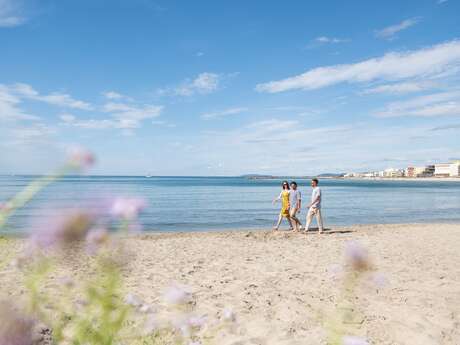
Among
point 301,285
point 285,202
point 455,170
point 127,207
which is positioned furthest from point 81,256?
point 455,170

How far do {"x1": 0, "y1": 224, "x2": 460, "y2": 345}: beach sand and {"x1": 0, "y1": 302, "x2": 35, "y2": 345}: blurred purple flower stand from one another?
0.38 metres

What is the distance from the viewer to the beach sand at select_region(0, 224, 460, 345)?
4.55m

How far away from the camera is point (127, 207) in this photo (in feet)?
3.25

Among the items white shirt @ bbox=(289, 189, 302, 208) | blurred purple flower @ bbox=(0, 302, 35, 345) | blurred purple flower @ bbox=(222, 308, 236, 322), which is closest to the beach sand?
blurred purple flower @ bbox=(222, 308, 236, 322)

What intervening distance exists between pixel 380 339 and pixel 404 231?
11255 millimetres

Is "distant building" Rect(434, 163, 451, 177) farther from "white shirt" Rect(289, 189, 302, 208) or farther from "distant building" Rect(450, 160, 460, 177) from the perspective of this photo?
"white shirt" Rect(289, 189, 302, 208)

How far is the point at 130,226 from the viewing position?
0.98 m

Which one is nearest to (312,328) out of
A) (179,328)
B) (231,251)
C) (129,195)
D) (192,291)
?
(179,328)

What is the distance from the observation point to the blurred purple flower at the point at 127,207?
0.95 m

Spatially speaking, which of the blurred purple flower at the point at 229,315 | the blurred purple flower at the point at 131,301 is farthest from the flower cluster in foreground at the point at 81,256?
the blurred purple flower at the point at 229,315

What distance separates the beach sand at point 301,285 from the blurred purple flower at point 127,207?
7.0 inches

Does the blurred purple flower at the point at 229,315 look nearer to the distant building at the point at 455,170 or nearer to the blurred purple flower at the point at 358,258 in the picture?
the blurred purple flower at the point at 358,258

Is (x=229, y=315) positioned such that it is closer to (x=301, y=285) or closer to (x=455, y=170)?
(x=301, y=285)

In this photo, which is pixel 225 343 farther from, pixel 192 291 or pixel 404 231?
pixel 404 231
